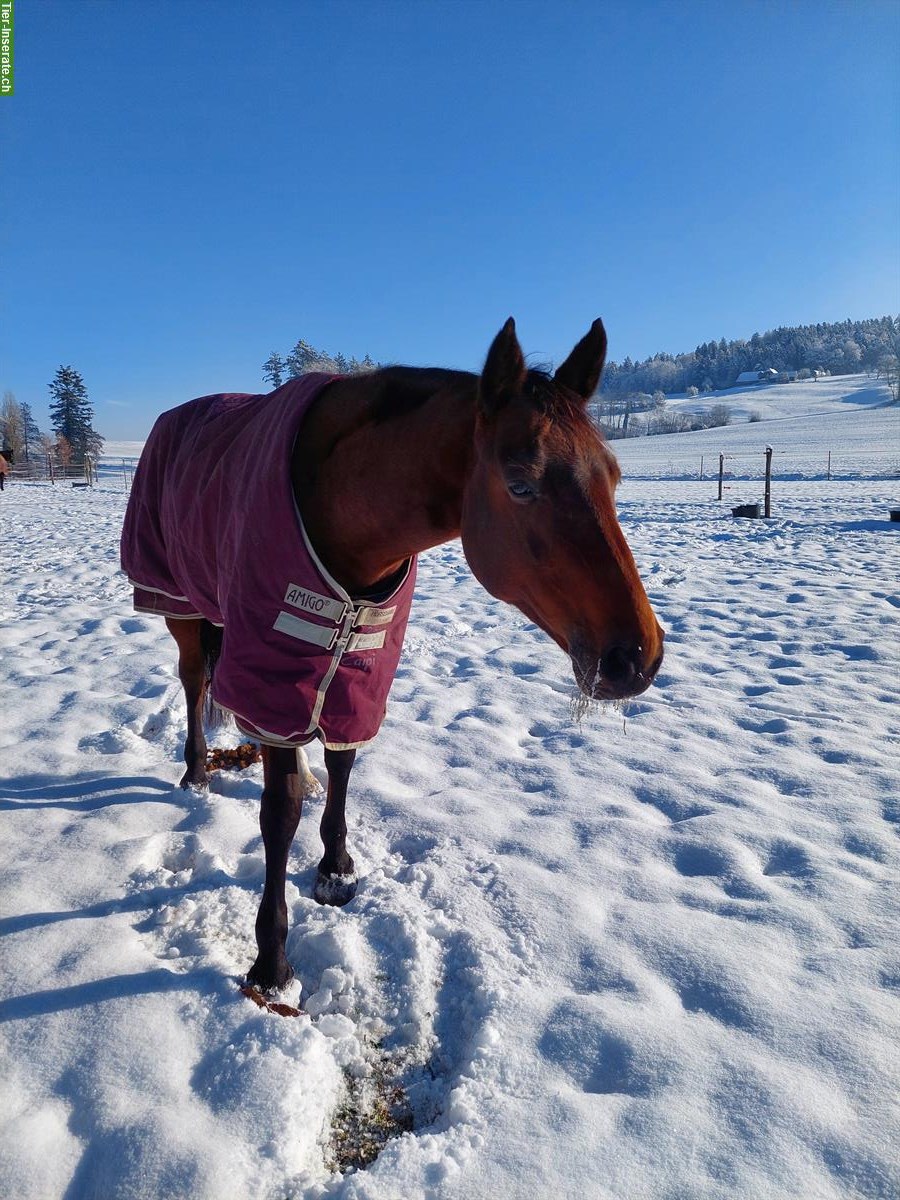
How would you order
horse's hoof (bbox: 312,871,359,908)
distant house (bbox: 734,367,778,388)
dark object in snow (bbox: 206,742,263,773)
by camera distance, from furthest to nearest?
distant house (bbox: 734,367,778,388) < dark object in snow (bbox: 206,742,263,773) < horse's hoof (bbox: 312,871,359,908)

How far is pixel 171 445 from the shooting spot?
10.6ft

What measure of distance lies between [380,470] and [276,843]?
1323 millimetres

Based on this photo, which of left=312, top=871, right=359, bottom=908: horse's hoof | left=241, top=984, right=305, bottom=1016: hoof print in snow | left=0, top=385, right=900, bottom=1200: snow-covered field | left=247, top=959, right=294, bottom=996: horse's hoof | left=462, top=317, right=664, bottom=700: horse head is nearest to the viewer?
left=0, top=385, right=900, bottom=1200: snow-covered field

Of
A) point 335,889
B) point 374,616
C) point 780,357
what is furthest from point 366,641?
point 780,357

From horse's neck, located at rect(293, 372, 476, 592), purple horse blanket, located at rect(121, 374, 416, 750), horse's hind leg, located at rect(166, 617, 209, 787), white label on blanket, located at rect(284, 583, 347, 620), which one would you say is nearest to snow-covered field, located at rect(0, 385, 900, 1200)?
horse's hind leg, located at rect(166, 617, 209, 787)

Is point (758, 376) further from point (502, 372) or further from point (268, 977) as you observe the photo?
point (268, 977)

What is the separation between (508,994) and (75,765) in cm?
261

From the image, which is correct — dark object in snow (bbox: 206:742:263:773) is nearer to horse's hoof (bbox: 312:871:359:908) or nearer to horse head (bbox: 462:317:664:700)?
horse's hoof (bbox: 312:871:359:908)

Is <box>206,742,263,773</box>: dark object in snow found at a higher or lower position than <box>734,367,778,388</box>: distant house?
lower

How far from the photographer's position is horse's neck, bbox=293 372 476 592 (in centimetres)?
192

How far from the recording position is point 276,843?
2.14m

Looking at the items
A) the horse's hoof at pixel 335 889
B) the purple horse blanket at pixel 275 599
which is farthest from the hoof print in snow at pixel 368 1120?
the purple horse blanket at pixel 275 599

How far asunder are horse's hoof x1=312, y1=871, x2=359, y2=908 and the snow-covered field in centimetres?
8

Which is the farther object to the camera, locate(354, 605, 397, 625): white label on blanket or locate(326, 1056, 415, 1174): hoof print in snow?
locate(354, 605, 397, 625): white label on blanket
